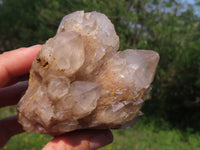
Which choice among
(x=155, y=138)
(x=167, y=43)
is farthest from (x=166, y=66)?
(x=155, y=138)

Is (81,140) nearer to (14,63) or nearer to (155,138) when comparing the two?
(14,63)

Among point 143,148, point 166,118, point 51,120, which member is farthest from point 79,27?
point 166,118

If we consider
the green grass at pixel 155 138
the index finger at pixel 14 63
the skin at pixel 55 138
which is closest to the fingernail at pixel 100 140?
the skin at pixel 55 138

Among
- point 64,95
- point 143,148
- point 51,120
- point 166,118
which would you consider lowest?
point 166,118

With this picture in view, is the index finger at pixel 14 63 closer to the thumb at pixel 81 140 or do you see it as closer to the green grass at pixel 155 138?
the thumb at pixel 81 140

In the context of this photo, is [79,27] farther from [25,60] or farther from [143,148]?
[143,148]

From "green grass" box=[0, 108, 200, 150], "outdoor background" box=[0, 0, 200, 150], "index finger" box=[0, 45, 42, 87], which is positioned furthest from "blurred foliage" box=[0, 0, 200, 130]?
"index finger" box=[0, 45, 42, 87]

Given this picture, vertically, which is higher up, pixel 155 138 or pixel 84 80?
pixel 84 80
